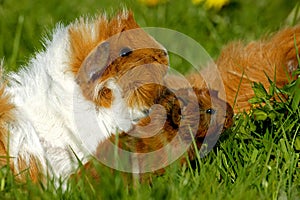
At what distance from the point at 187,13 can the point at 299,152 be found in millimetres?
2144

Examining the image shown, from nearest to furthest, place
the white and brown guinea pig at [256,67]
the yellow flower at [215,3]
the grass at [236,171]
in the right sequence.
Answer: the grass at [236,171], the white and brown guinea pig at [256,67], the yellow flower at [215,3]

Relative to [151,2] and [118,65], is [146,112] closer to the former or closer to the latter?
[118,65]

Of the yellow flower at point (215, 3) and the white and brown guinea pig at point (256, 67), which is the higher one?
the yellow flower at point (215, 3)

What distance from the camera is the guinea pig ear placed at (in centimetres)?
247

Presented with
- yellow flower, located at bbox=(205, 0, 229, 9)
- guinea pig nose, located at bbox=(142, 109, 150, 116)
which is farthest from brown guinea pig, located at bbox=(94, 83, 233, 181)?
yellow flower, located at bbox=(205, 0, 229, 9)

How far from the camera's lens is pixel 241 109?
3088 millimetres

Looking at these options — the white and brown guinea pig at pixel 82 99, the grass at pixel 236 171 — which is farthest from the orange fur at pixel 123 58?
the grass at pixel 236 171

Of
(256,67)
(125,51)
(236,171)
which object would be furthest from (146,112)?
(256,67)

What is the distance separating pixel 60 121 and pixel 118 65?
276 mm

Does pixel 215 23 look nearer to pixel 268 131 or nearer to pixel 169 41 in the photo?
pixel 169 41

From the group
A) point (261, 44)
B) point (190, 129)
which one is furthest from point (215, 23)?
point (190, 129)

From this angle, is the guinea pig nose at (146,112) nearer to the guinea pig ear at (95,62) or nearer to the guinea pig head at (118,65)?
the guinea pig head at (118,65)

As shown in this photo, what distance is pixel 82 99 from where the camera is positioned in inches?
98.1

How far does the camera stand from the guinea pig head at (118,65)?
2.47 metres
